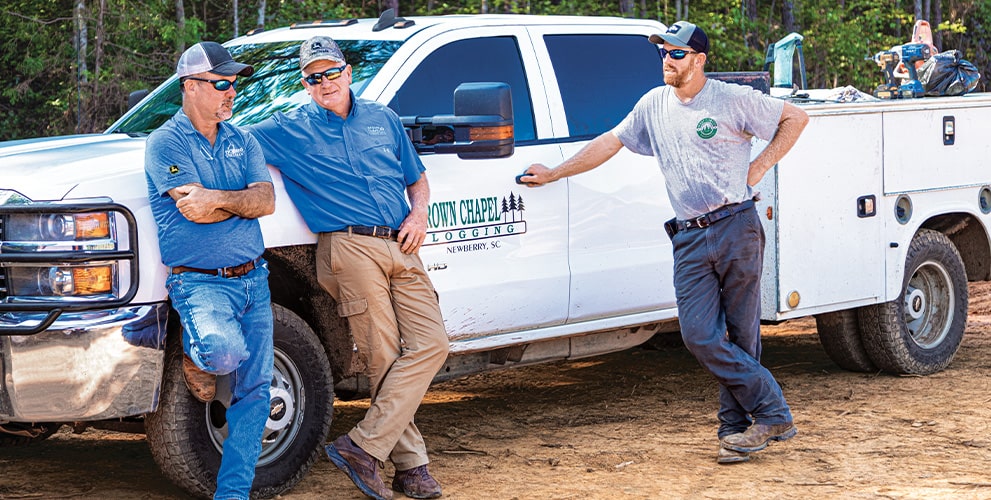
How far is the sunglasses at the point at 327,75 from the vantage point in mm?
5266

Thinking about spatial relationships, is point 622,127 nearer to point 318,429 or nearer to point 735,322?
point 735,322

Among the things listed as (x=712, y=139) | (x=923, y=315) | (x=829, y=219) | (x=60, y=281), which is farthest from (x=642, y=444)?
(x=60, y=281)

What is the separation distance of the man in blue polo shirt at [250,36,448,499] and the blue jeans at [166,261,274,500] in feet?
1.40

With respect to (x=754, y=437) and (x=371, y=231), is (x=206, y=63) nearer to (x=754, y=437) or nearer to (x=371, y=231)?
(x=371, y=231)

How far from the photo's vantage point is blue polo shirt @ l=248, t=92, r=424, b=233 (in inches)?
209

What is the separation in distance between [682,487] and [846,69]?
17.9 metres

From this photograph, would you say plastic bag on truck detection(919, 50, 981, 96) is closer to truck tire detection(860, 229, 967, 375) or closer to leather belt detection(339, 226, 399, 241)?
truck tire detection(860, 229, 967, 375)

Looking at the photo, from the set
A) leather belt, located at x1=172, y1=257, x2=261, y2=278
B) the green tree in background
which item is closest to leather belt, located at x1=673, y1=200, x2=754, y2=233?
leather belt, located at x1=172, y1=257, x2=261, y2=278

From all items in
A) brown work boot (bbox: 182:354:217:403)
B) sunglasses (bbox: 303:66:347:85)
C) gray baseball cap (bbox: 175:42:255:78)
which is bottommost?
brown work boot (bbox: 182:354:217:403)

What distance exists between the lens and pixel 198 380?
4.91 m

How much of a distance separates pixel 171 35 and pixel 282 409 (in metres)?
9.62

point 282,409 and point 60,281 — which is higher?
point 60,281

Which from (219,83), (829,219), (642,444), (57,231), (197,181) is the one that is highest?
(219,83)

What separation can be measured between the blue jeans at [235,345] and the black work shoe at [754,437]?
2102mm
